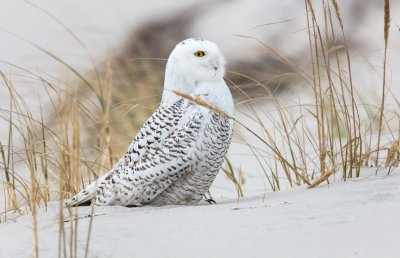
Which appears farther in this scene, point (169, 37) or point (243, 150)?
point (169, 37)

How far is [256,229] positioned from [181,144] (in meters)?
0.71

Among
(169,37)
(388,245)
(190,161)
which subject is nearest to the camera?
(388,245)

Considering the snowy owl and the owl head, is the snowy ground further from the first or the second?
the owl head

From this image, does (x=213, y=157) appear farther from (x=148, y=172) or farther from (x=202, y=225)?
(x=202, y=225)

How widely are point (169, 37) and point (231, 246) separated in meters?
4.90

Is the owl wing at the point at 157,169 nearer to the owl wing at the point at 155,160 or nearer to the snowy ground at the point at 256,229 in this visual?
the owl wing at the point at 155,160

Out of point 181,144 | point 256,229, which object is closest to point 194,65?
point 181,144

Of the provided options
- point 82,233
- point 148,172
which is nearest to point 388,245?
point 82,233

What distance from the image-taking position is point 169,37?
6.72m

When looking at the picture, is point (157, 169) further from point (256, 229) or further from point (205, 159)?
point (256, 229)

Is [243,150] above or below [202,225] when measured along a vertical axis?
above

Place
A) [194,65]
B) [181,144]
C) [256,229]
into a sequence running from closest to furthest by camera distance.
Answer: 1. [256,229]
2. [181,144]
3. [194,65]

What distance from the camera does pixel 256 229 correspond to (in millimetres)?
2080

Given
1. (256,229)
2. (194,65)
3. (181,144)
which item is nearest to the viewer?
Answer: (256,229)
